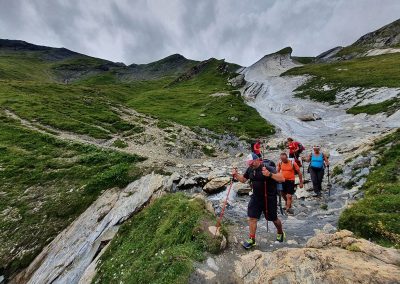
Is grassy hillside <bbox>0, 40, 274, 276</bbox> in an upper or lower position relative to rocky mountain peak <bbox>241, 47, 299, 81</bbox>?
lower

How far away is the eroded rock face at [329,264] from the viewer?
28.6ft

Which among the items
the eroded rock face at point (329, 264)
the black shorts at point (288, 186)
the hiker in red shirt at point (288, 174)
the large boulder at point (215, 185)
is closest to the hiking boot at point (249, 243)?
the eroded rock face at point (329, 264)

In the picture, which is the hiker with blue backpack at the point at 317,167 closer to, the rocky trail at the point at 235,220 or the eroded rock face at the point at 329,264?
the rocky trail at the point at 235,220

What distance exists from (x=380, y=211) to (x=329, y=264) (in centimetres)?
601

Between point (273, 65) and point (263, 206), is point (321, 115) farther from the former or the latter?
point (273, 65)

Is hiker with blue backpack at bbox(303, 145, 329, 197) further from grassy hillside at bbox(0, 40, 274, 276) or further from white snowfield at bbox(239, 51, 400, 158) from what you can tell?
grassy hillside at bbox(0, 40, 274, 276)

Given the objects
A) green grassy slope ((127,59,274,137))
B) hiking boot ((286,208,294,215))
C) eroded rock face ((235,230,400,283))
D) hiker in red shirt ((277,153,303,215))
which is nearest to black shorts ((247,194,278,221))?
eroded rock face ((235,230,400,283))

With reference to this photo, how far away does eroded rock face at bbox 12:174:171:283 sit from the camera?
18.9m

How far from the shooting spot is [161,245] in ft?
48.1

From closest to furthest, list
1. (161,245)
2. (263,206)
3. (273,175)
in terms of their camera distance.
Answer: (273,175) → (263,206) → (161,245)

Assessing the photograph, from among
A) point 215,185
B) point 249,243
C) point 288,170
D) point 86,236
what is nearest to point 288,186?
point 288,170

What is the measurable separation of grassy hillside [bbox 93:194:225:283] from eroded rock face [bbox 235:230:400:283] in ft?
6.55

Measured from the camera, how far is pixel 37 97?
73.6 meters

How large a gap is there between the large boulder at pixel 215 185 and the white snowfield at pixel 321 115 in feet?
46.5
